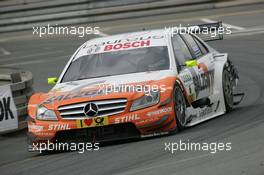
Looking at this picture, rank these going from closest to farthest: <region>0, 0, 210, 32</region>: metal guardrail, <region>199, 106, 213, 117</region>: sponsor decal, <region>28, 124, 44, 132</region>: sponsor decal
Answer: <region>28, 124, 44, 132</region>: sponsor decal
<region>199, 106, 213, 117</region>: sponsor decal
<region>0, 0, 210, 32</region>: metal guardrail

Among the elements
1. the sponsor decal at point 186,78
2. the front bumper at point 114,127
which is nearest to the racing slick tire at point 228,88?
the sponsor decal at point 186,78

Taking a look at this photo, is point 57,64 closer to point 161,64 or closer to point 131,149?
point 161,64

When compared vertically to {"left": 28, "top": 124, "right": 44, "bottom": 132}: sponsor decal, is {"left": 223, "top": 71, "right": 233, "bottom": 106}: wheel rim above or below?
below

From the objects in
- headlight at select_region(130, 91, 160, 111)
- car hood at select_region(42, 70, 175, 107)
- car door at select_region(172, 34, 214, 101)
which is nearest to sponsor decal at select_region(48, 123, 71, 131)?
car hood at select_region(42, 70, 175, 107)

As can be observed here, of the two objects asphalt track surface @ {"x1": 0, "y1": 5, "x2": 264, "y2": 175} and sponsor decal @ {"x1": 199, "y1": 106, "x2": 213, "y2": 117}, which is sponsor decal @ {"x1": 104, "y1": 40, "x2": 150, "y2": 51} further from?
asphalt track surface @ {"x1": 0, "y1": 5, "x2": 264, "y2": 175}

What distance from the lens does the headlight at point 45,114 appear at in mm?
10242

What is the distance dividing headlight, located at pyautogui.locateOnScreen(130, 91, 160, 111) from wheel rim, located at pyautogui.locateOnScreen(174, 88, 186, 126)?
0.37m

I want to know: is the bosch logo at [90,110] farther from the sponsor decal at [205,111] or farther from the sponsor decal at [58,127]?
the sponsor decal at [205,111]

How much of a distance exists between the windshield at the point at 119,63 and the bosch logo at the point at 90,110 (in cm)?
118

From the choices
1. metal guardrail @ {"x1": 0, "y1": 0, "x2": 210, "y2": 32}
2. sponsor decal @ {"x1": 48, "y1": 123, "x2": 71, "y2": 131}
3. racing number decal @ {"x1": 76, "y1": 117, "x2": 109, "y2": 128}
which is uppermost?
racing number decal @ {"x1": 76, "y1": 117, "x2": 109, "y2": 128}

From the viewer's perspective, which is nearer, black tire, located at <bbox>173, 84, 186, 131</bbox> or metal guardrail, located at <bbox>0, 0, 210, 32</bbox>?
black tire, located at <bbox>173, 84, 186, 131</bbox>

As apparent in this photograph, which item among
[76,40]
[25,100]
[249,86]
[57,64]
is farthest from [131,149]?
[76,40]

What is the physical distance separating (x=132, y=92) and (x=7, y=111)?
125 inches

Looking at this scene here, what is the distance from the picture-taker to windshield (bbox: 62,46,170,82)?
11227 mm
